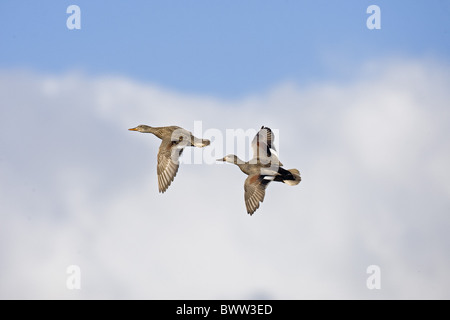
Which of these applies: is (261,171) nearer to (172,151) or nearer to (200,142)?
(200,142)

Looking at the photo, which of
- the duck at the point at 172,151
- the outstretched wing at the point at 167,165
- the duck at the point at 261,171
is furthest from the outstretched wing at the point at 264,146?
the outstretched wing at the point at 167,165

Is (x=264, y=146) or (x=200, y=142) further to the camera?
(x=264, y=146)

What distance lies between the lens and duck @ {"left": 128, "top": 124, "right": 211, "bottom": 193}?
23.9m

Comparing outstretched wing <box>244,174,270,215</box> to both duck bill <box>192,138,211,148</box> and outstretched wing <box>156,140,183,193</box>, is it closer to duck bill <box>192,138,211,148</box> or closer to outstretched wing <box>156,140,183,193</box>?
duck bill <box>192,138,211,148</box>

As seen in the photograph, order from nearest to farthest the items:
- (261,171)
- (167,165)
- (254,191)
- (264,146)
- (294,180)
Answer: (254,191), (294,180), (261,171), (167,165), (264,146)

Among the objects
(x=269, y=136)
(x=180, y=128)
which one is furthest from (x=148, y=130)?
(x=269, y=136)

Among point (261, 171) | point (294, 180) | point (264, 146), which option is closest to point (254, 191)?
point (261, 171)

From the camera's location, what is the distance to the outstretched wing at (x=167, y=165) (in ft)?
78.4

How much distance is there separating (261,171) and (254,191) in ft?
2.57

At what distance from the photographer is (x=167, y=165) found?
24031 millimetres

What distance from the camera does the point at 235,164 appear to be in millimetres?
24906

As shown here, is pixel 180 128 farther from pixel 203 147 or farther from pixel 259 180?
pixel 259 180

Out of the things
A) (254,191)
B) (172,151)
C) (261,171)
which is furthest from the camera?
(172,151)

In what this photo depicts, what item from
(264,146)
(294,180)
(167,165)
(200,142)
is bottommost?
(294,180)
